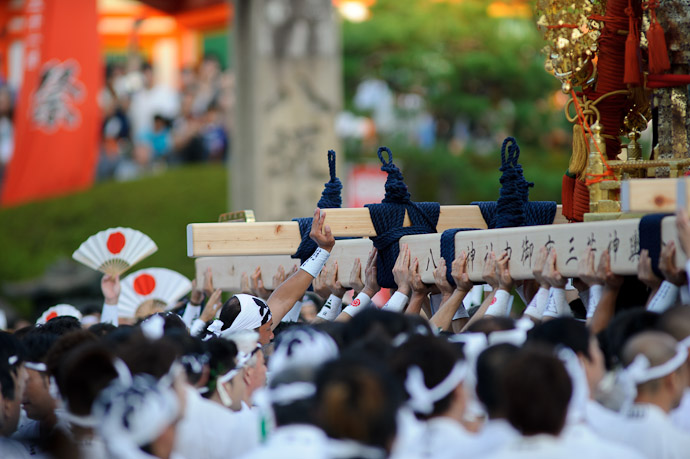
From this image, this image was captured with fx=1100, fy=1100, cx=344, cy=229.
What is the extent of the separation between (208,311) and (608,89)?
8.00ft

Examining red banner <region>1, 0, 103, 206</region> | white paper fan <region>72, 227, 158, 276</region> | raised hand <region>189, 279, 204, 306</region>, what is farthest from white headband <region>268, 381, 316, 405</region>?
red banner <region>1, 0, 103, 206</region>

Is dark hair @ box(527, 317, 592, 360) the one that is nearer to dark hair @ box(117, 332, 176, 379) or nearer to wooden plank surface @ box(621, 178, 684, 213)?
wooden plank surface @ box(621, 178, 684, 213)

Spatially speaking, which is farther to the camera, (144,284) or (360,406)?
(144,284)

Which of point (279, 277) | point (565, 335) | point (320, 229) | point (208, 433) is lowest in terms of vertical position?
point (208, 433)

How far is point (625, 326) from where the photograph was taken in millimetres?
3217

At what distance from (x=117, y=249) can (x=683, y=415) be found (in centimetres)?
333

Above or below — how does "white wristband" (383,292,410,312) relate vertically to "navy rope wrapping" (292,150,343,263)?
below

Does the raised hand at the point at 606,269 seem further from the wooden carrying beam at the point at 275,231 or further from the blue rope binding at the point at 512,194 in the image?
the wooden carrying beam at the point at 275,231

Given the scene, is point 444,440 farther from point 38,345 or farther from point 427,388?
point 38,345

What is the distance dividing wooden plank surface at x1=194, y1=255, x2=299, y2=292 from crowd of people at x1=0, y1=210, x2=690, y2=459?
6.23ft

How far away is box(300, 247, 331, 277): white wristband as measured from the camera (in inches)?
182

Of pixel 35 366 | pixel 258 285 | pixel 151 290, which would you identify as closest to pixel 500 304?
pixel 35 366

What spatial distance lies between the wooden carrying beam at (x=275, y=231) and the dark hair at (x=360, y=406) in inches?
77.8

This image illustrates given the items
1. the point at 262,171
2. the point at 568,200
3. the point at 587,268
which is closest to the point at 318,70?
the point at 262,171
